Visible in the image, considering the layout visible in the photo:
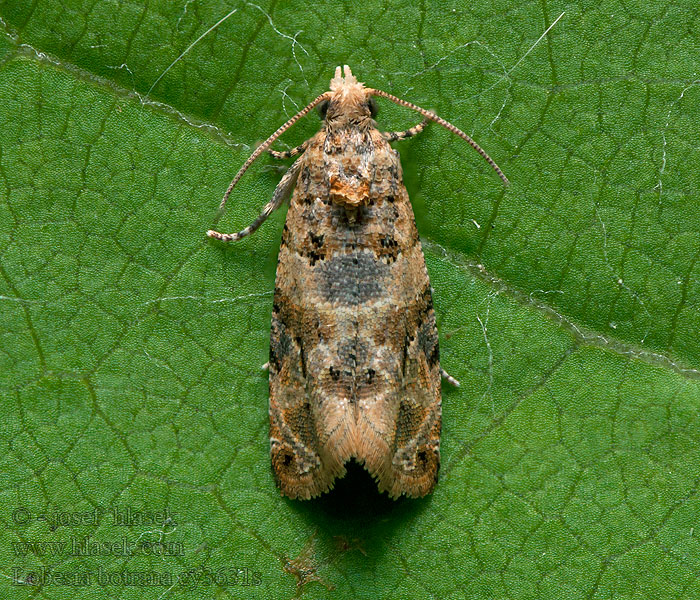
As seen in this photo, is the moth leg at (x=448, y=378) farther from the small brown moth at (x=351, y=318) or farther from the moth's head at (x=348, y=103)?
the moth's head at (x=348, y=103)

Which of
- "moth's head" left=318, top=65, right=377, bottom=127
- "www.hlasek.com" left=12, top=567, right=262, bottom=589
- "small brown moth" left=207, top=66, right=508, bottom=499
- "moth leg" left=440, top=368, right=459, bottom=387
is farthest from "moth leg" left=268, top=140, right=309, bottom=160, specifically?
"www.hlasek.com" left=12, top=567, right=262, bottom=589

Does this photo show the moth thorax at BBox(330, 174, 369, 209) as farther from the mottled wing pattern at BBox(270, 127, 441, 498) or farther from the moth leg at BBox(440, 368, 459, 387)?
the moth leg at BBox(440, 368, 459, 387)

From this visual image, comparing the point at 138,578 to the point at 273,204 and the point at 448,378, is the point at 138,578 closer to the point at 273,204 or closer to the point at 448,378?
the point at 448,378

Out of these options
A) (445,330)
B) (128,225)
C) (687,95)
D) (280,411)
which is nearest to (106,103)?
(128,225)

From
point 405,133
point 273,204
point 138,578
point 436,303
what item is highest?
point 405,133

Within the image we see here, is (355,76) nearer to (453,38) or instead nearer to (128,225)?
(453,38)

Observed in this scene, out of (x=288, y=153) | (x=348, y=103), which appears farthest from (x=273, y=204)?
(x=348, y=103)
